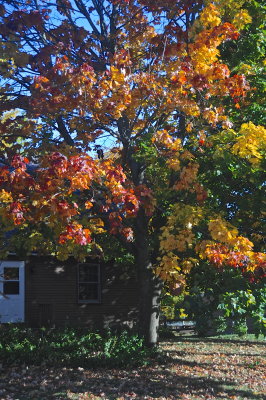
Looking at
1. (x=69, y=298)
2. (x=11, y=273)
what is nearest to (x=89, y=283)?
(x=69, y=298)

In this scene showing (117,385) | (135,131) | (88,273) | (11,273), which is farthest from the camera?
(88,273)

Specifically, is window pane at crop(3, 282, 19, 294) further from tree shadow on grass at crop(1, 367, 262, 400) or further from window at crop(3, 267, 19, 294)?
tree shadow on grass at crop(1, 367, 262, 400)

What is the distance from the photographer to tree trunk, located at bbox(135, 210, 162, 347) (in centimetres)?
1275

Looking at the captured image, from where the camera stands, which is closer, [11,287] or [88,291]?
[11,287]

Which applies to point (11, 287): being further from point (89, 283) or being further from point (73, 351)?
point (73, 351)

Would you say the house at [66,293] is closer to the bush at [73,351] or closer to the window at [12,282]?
the window at [12,282]

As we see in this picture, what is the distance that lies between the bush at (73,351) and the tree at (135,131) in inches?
42.5

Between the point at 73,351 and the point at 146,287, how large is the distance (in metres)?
2.48

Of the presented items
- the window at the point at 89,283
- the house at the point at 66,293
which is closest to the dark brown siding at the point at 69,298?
the house at the point at 66,293

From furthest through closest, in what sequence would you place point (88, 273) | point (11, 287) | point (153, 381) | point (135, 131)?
point (88, 273)
point (11, 287)
point (135, 131)
point (153, 381)

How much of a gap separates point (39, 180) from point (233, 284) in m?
4.46

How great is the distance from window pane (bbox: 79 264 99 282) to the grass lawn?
648 cm

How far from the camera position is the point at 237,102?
A: 35.8ft

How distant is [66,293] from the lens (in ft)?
63.8
